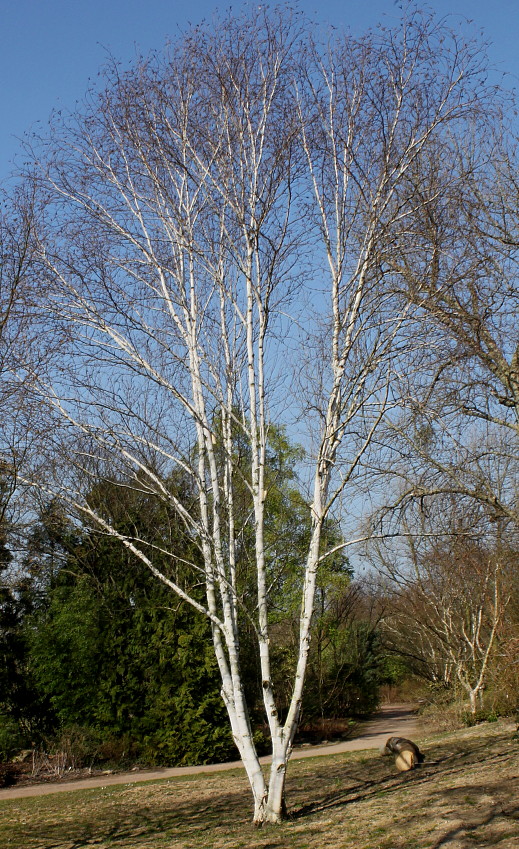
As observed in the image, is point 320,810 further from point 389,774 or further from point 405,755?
point 405,755

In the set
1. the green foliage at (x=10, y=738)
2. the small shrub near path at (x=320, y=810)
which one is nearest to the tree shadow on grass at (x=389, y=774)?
the small shrub near path at (x=320, y=810)

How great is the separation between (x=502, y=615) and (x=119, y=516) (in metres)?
7.50

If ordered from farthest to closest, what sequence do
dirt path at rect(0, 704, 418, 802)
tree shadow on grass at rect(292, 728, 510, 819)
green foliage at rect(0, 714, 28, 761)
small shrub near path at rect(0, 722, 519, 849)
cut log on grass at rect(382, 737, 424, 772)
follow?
green foliage at rect(0, 714, 28, 761), dirt path at rect(0, 704, 418, 802), cut log on grass at rect(382, 737, 424, 772), tree shadow on grass at rect(292, 728, 510, 819), small shrub near path at rect(0, 722, 519, 849)

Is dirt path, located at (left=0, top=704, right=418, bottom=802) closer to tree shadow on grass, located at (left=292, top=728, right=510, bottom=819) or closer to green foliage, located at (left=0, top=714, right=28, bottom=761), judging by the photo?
green foliage, located at (left=0, top=714, right=28, bottom=761)

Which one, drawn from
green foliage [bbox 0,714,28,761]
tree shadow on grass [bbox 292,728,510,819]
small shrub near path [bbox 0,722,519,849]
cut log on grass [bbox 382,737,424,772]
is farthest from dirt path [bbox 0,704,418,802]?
cut log on grass [bbox 382,737,424,772]

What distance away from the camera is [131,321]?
7219mm

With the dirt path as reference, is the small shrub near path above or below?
below

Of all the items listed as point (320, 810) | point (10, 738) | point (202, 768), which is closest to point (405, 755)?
point (320, 810)

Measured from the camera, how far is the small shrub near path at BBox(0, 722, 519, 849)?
16.6 ft

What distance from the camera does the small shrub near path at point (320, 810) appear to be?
199 inches

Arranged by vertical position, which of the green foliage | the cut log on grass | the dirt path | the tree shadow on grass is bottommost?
the tree shadow on grass

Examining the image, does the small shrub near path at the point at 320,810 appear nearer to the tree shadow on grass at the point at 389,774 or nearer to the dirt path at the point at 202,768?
the tree shadow on grass at the point at 389,774

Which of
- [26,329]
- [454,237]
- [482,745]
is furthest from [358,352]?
[482,745]

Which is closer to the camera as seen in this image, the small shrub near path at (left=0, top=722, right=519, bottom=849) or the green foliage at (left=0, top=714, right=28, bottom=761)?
the small shrub near path at (left=0, top=722, right=519, bottom=849)
